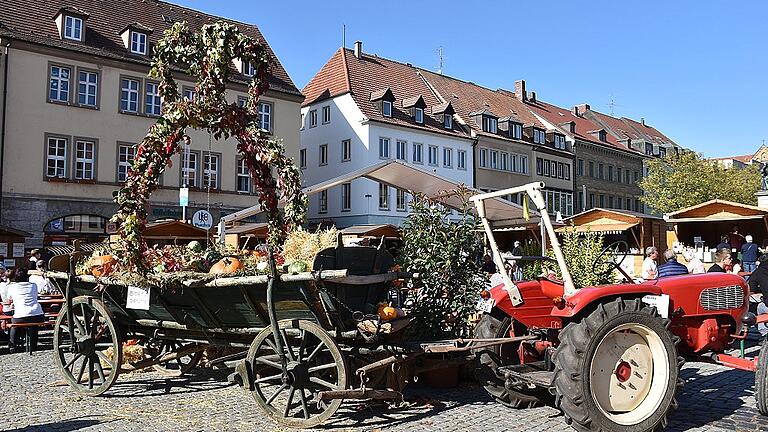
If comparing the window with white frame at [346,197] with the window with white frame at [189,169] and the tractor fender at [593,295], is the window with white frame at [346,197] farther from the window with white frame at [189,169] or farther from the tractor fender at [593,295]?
the tractor fender at [593,295]

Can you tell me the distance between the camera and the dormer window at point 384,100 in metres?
36.7

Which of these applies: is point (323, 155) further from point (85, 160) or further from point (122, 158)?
point (85, 160)

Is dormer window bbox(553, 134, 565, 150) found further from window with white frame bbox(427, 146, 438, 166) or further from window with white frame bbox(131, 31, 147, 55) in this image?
window with white frame bbox(131, 31, 147, 55)

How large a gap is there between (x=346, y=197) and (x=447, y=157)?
701 cm

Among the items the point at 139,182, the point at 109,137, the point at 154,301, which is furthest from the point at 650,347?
the point at 109,137

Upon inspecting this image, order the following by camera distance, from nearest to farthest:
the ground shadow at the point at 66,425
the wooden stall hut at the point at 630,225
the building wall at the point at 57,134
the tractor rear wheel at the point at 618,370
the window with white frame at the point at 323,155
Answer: the tractor rear wheel at the point at 618,370, the ground shadow at the point at 66,425, the wooden stall hut at the point at 630,225, the building wall at the point at 57,134, the window with white frame at the point at 323,155

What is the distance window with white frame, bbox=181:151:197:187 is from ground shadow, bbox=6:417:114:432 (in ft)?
75.8

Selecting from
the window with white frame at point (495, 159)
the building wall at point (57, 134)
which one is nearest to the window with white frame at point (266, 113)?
the building wall at point (57, 134)

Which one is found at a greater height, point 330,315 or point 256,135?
point 256,135

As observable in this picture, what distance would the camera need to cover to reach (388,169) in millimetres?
11773

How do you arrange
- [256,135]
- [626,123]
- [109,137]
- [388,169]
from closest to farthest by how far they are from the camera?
[256,135] < [388,169] < [109,137] < [626,123]

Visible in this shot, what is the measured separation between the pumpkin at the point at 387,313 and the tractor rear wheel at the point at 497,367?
0.92 metres

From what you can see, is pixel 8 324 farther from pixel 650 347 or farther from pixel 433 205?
pixel 650 347

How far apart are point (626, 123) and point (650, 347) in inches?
2409
